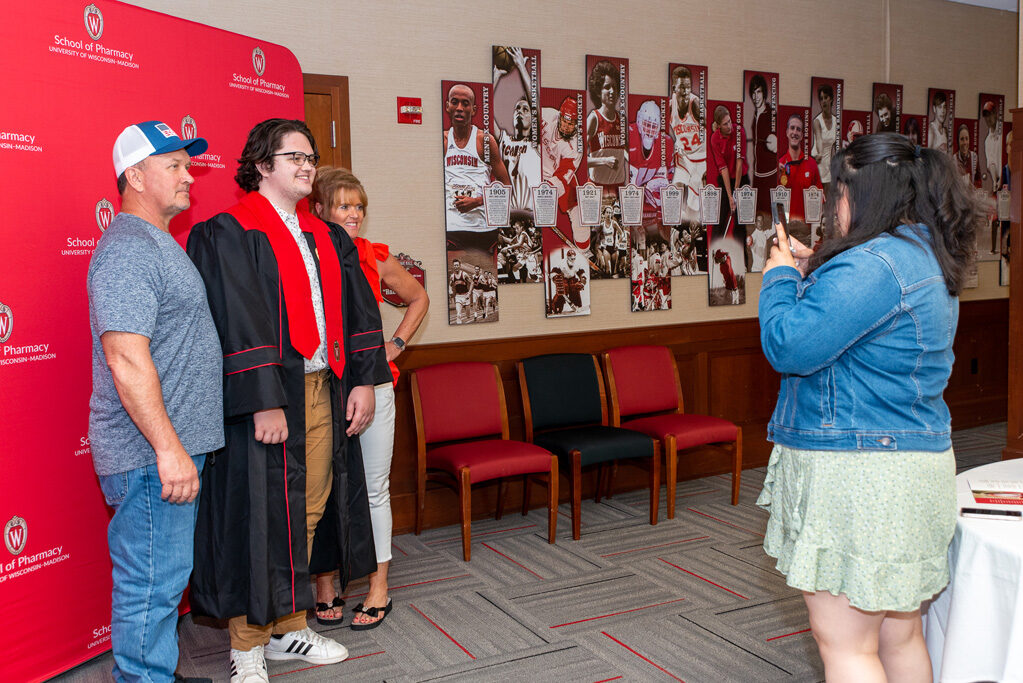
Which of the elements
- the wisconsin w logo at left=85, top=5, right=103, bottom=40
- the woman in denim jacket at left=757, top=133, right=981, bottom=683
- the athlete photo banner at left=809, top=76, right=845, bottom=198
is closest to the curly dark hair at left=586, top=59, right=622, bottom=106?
the athlete photo banner at left=809, top=76, right=845, bottom=198

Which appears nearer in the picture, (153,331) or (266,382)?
(153,331)

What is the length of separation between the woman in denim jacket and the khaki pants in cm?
151

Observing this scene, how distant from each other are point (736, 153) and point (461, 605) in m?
3.35

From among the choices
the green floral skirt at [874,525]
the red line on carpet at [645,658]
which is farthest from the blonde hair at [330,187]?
the green floral skirt at [874,525]

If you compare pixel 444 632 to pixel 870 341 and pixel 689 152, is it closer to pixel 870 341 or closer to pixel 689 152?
pixel 870 341

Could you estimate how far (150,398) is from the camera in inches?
86.0

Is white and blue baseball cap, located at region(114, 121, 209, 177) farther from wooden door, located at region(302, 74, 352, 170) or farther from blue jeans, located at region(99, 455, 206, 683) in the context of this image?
wooden door, located at region(302, 74, 352, 170)

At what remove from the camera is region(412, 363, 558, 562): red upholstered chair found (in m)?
3.82

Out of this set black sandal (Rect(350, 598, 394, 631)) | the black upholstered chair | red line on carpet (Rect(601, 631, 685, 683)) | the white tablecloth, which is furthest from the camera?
the black upholstered chair

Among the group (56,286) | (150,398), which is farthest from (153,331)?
(56,286)

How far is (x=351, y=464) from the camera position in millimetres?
2896

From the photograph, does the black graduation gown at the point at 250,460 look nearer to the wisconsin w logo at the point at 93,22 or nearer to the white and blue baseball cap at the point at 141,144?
the white and blue baseball cap at the point at 141,144

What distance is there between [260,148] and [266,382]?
731mm

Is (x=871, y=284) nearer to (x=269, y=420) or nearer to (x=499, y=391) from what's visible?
(x=269, y=420)
